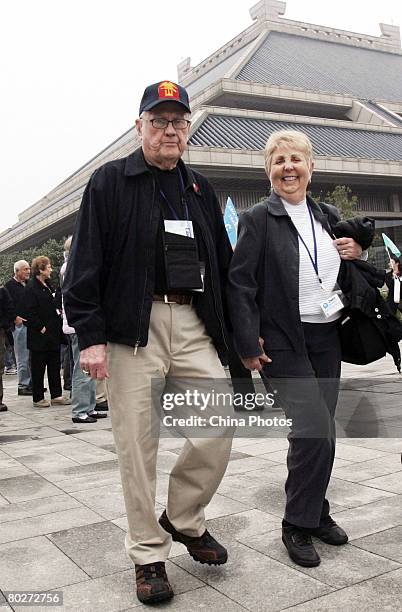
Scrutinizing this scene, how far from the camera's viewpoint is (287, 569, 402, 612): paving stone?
2.46 m

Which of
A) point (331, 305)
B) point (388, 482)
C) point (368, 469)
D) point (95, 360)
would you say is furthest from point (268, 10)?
point (95, 360)

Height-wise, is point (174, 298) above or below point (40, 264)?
below

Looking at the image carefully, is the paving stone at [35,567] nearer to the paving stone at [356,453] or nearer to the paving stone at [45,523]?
the paving stone at [45,523]

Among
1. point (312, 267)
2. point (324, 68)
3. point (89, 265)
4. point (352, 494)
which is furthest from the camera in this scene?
point (324, 68)

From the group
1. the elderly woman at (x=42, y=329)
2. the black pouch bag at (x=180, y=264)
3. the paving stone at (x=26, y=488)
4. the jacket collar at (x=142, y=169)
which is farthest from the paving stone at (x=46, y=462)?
the elderly woman at (x=42, y=329)

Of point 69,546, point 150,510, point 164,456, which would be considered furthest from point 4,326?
point 150,510

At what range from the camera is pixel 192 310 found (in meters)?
2.99

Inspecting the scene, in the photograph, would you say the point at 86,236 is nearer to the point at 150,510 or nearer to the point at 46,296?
the point at 150,510

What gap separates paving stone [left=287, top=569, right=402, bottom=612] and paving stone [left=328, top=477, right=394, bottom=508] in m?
1.04

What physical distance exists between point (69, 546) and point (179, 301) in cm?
136

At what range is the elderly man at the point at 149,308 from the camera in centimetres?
276

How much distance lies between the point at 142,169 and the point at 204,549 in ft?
5.52

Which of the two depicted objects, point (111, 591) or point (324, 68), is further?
point (324, 68)

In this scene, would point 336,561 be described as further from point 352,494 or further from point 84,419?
point 84,419
